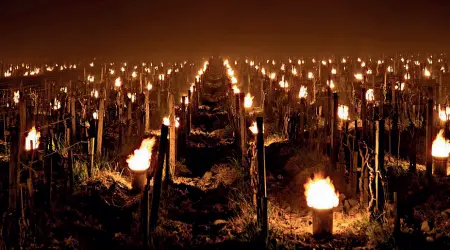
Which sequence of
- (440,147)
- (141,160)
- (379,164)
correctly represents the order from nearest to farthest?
1. (379,164)
2. (141,160)
3. (440,147)

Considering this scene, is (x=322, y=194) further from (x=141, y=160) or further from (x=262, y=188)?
(x=141, y=160)

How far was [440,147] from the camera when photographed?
8.12 m

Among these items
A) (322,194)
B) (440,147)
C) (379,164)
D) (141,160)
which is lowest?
(322,194)

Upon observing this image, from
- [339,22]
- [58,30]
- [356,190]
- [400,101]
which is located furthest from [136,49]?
[356,190]

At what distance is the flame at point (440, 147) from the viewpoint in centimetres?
809

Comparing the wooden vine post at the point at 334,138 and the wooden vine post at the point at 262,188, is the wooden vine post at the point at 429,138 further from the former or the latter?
the wooden vine post at the point at 262,188

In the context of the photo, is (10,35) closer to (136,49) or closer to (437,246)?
(136,49)

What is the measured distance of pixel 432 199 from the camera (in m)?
7.14

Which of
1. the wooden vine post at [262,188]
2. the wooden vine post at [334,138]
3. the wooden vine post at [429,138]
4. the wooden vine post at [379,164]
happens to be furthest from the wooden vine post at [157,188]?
the wooden vine post at [429,138]

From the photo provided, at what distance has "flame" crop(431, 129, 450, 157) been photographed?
26.5ft

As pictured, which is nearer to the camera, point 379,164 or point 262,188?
point 262,188

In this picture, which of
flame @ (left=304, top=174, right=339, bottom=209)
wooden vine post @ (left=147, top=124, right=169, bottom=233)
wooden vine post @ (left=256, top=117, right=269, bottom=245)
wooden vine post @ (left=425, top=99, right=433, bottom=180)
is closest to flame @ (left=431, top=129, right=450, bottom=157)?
wooden vine post @ (left=425, top=99, right=433, bottom=180)

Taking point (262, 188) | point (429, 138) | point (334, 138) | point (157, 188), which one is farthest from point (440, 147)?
point (157, 188)

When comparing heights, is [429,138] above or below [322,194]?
above
